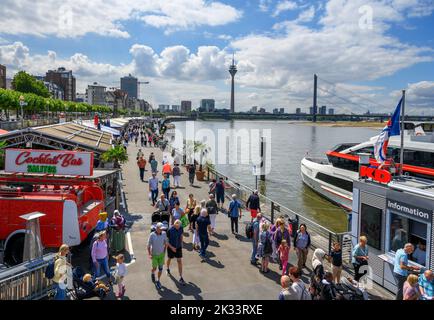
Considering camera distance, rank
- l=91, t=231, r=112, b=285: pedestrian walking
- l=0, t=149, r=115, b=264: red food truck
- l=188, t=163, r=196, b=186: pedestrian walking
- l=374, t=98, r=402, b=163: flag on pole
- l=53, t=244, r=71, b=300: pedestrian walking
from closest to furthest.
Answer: l=53, t=244, r=71, b=300: pedestrian walking, l=91, t=231, r=112, b=285: pedestrian walking, l=0, t=149, r=115, b=264: red food truck, l=374, t=98, r=402, b=163: flag on pole, l=188, t=163, r=196, b=186: pedestrian walking

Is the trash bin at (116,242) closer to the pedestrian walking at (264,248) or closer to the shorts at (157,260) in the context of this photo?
the shorts at (157,260)

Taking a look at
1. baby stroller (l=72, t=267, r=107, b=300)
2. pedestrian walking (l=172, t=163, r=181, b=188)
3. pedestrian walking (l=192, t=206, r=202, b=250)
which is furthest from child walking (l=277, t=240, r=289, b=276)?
pedestrian walking (l=172, t=163, r=181, b=188)

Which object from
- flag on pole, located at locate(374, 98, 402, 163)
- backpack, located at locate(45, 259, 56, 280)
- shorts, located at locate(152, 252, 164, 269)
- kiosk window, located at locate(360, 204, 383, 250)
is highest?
flag on pole, located at locate(374, 98, 402, 163)

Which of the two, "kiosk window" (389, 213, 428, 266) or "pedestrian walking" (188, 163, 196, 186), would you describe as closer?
"kiosk window" (389, 213, 428, 266)

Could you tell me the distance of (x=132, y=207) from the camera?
638 inches

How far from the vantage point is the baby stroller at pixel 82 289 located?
8.02 m

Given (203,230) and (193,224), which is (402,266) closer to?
(203,230)

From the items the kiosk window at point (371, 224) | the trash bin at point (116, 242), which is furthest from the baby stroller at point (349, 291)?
the trash bin at point (116, 242)

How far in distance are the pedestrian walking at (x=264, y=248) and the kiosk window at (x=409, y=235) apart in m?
2.92

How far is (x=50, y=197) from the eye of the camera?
10258 mm

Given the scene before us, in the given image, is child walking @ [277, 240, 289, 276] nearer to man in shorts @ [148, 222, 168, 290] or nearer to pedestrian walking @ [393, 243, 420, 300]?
pedestrian walking @ [393, 243, 420, 300]

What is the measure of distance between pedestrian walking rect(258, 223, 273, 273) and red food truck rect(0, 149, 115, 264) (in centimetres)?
462

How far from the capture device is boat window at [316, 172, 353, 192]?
79.5 feet
